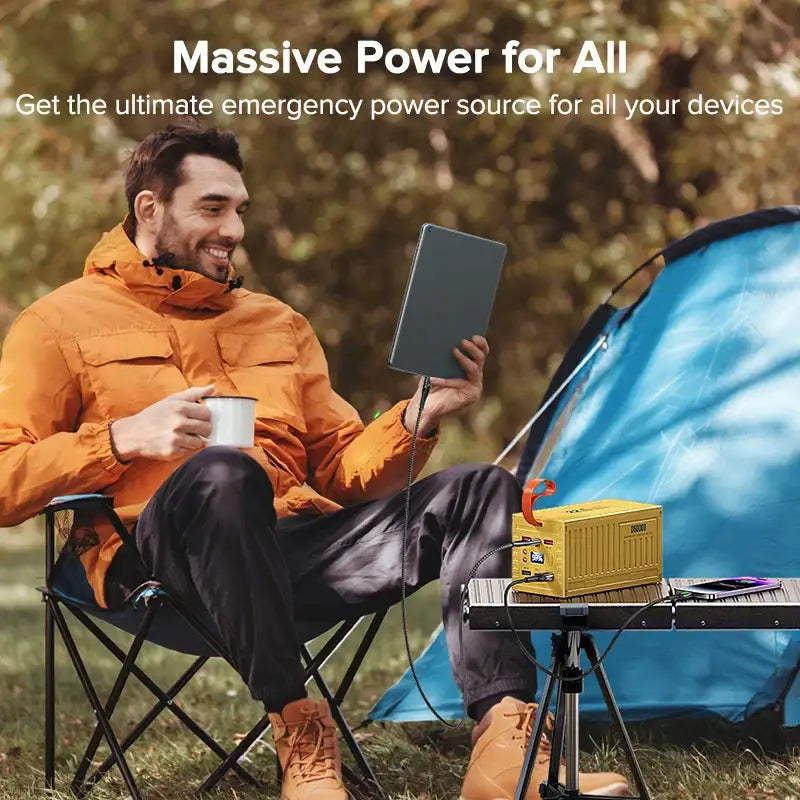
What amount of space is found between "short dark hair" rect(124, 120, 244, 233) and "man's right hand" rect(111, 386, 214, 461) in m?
0.55

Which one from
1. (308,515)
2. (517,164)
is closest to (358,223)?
(517,164)

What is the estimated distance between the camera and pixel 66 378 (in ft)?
8.38

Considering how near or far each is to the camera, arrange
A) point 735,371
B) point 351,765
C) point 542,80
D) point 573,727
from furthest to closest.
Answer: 1. point 542,80
2. point 735,371
3. point 351,765
4. point 573,727

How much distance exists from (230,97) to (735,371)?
5.35 m

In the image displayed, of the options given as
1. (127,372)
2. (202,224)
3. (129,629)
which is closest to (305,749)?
(129,629)

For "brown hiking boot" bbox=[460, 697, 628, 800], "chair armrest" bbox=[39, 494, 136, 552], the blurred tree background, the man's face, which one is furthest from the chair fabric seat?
the blurred tree background

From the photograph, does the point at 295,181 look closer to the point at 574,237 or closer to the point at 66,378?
the point at 574,237

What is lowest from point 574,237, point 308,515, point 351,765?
point 351,765

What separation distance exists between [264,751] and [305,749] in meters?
0.69

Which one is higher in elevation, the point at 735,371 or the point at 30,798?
the point at 735,371

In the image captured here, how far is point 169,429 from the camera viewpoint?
2336mm

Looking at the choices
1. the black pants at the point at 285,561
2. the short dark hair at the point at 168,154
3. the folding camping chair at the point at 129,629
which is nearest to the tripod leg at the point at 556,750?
the black pants at the point at 285,561

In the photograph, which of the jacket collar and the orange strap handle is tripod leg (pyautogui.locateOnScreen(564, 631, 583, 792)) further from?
the jacket collar

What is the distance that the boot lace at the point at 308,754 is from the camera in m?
2.23
